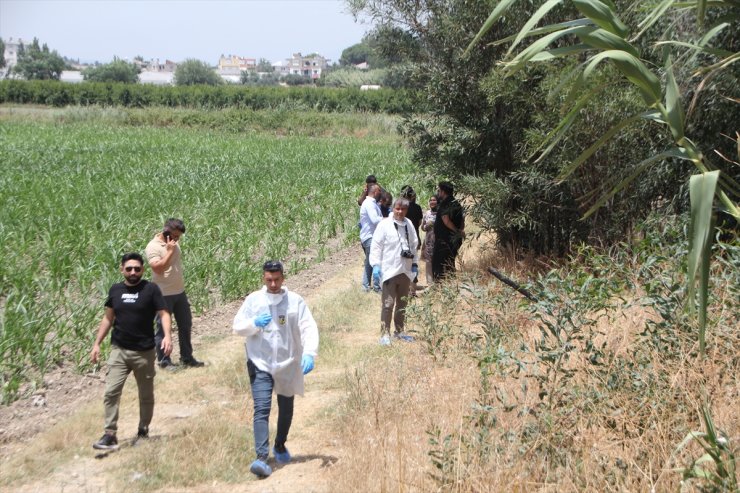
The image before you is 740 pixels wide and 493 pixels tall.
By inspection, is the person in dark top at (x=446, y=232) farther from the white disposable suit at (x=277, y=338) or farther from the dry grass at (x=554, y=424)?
the white disposable suit at (x=277, y=338)

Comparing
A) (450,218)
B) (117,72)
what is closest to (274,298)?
(450,218)

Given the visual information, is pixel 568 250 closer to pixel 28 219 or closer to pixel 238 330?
pixel 238 330

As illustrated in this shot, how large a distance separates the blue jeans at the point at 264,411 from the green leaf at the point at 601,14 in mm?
4137

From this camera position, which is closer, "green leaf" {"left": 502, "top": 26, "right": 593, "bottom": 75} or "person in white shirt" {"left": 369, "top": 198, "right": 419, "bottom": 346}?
"green leaf" {"left": 502, "top": 26, "right": 593, "bottom": 75}

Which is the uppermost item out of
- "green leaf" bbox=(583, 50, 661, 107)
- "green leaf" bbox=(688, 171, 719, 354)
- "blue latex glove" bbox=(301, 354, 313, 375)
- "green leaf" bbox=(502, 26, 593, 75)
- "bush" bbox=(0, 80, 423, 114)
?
"bush" bbox=(0, 80, 423, 114)

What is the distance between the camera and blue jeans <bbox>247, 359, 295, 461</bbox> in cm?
636

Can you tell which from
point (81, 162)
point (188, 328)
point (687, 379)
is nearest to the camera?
point (687, 379)

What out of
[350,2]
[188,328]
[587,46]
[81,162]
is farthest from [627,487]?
[81,162]

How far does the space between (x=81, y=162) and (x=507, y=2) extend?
91.8 ft

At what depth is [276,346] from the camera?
21.6 feet

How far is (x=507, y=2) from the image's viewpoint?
3.33 metres

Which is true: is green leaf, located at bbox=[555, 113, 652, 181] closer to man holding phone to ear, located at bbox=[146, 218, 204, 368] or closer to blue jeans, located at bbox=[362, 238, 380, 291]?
man holding phone to ear, located at bbox=[146, 218, 204, 368]

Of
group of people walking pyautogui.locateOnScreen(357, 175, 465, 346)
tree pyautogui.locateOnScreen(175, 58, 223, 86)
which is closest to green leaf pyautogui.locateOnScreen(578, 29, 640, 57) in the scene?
group of people walking pyautogui.locateOnScreen(357, 175, 465, 346)

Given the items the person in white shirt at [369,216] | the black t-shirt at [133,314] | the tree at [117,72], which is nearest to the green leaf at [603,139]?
the black t-shirt at [133,314]
